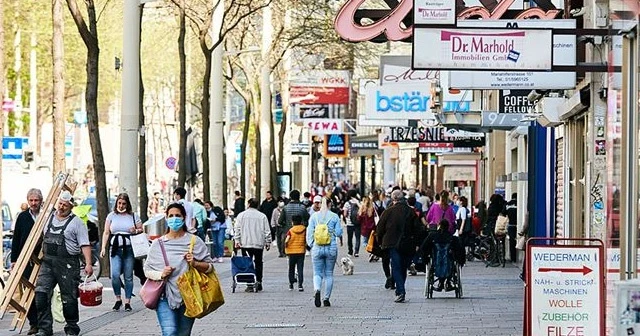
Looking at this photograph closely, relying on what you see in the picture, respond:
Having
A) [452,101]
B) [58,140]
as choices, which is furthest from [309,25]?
[58,140]

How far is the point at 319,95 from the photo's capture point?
195 feet

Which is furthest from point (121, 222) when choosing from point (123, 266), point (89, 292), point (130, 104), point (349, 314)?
point (130, 104)

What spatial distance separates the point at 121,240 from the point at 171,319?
831 cm

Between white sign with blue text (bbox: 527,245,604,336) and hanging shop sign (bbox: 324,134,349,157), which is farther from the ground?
hanging shop sign (bbox: 324,134,349,157)

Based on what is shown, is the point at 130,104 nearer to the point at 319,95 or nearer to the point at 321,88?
the point at 319,95

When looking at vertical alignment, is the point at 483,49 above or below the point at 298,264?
above

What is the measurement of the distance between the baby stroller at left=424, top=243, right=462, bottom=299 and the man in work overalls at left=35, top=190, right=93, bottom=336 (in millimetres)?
8131

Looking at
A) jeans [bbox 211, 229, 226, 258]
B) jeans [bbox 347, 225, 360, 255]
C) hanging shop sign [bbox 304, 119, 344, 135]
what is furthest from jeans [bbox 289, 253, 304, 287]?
hanging shop sign [bbox 304, 119, 344, 135]

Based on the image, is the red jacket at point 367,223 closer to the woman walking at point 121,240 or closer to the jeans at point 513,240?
the jeans at point 513,240

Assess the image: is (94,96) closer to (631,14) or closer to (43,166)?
(631,14)

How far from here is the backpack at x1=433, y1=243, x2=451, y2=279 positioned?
24.9m

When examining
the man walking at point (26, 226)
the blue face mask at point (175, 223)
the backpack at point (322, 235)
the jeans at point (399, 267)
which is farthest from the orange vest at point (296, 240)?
the blue face mask at point (175, 223)

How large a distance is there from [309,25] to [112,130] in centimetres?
4871

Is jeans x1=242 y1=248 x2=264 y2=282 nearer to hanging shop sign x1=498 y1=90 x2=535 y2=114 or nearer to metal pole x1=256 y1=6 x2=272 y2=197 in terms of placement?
hanging shop sign x1=498 y1=90 x2=535 y2=114
